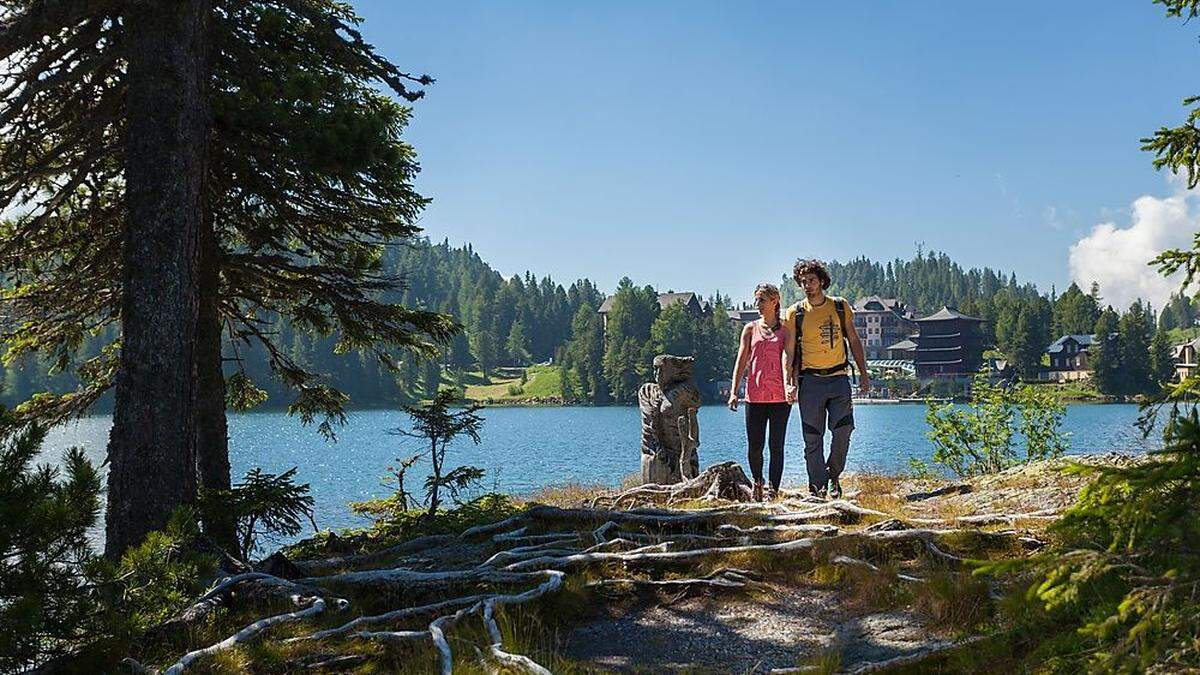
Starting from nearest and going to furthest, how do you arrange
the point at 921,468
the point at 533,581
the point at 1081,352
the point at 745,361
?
1. the point at 533,581
2. the point at 745,361
3. the point at 921,468
4. the point at 1081,352

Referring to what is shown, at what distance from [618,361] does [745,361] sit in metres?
89.4

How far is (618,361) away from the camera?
9812 cm

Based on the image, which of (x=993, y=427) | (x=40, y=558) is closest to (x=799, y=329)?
(x=993, y=427)

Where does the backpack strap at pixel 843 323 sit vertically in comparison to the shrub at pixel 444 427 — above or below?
above

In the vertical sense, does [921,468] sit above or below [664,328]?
below

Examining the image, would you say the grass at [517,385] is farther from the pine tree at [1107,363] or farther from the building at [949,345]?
the pine tree at [1107,363]

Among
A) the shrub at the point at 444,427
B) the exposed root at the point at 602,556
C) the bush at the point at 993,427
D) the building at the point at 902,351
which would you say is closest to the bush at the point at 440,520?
the shrub at the point at 444,427

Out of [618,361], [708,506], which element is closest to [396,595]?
[708,506]

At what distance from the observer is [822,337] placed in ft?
25.9

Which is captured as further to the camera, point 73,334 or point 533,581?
point 73,334

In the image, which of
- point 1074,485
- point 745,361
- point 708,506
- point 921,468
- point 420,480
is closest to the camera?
point 1074,485

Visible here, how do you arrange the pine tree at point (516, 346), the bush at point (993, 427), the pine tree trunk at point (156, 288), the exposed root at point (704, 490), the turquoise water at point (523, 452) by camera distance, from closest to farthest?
the pine tree trunk at point (156, 288)
the exposed root at point (704, 490)
the bush at point (993, 427)
the turquoise water at point (523, 452)
the pine tree at point (516, 346)

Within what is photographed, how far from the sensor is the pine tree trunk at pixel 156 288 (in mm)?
6566

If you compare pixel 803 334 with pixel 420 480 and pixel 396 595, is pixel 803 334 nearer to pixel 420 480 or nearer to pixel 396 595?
pixel 396 595
